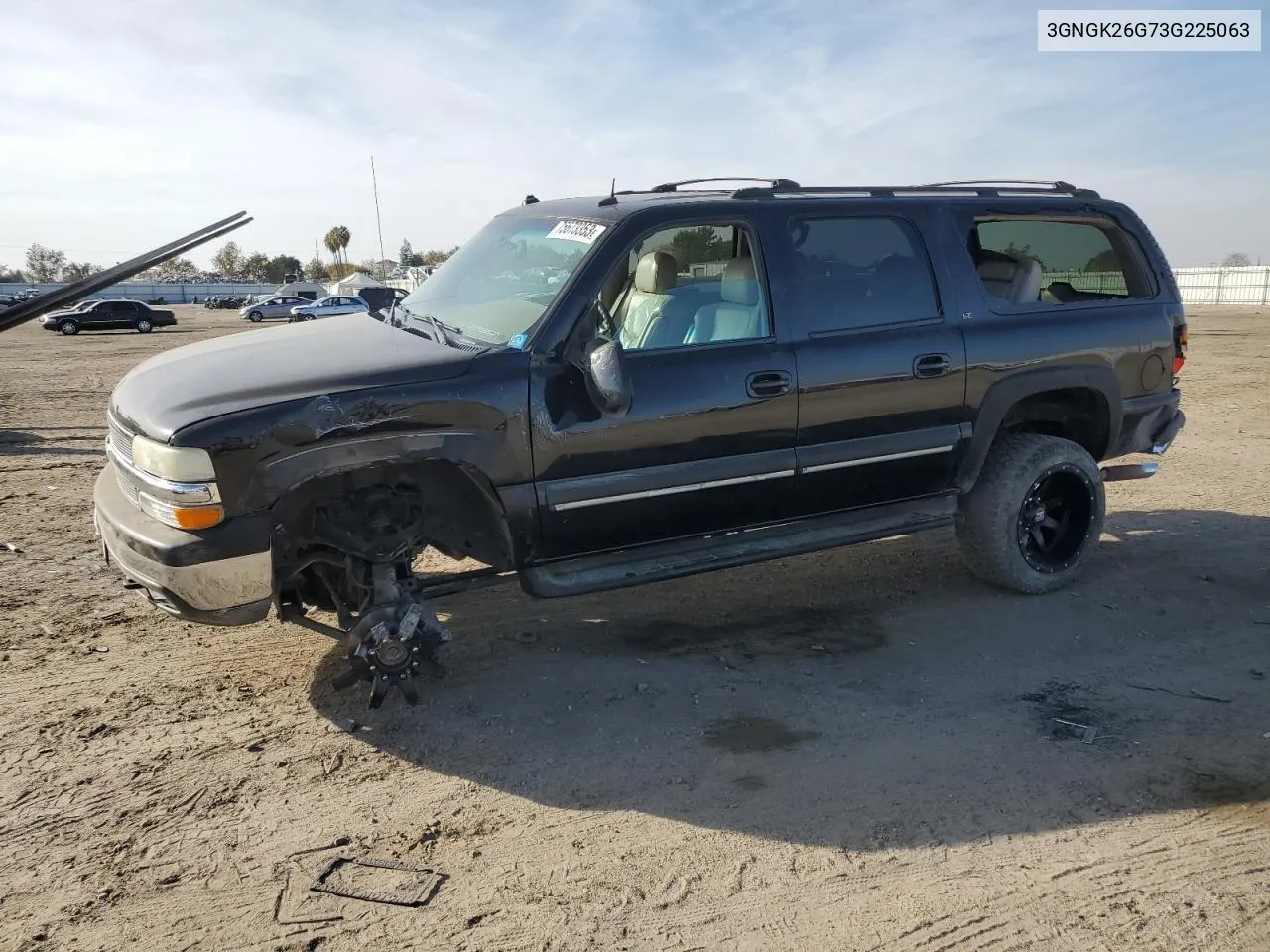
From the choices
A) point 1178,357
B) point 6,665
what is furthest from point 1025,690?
point 6,665

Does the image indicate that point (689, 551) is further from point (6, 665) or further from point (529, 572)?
point (6, 665)

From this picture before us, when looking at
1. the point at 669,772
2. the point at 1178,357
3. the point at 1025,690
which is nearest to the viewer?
the point at 669,772

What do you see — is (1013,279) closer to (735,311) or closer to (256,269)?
(735,311)

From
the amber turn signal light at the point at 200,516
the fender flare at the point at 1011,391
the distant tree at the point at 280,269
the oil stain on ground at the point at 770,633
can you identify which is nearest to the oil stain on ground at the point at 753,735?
the oil stain on ground at the point at 770,633

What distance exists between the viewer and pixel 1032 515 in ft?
17.4

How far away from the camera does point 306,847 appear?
3.10 metres

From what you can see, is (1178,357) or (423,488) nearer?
(423,488)

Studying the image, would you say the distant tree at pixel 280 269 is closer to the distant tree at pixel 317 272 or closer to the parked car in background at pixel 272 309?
the distant tree at pixel 317 272

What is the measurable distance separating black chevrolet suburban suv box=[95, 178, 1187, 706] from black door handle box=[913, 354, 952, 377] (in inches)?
0.6

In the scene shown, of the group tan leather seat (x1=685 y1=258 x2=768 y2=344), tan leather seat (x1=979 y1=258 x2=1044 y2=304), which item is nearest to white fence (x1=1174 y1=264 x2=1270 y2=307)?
tan leather seat (x1=979 y1=258 x2=1044 y2=304)

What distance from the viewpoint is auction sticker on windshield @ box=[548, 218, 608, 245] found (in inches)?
168

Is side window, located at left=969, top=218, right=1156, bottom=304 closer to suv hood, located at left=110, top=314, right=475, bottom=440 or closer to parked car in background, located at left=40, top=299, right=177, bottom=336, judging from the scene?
suv hood, located at left=110, top=314, right=475, bottom=440

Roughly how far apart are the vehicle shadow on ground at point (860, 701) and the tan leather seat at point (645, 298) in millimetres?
1516

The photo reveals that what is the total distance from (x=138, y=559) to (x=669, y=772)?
83.3 inches
